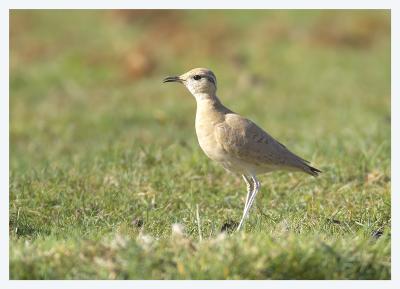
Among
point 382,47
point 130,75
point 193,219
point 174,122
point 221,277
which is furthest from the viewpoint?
point 382,47

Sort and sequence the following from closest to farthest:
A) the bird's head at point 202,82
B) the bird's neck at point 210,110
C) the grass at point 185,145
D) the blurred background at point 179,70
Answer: the grass at point 185,145 → the bird's neck at point 210,110 → the bird's head at point 202,82 → the blurred background at point 179,70

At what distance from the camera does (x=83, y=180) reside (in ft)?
22.2

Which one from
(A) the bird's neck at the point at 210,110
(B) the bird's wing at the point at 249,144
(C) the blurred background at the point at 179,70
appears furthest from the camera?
(C) the blurred background at the point at 179,70

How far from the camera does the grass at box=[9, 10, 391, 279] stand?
4.44 metres

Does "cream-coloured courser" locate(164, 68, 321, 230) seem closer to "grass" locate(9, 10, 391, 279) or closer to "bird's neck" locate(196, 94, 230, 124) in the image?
"bird's neck" locate(196, 94, 230, 124)

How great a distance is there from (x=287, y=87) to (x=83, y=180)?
6457 millimetres

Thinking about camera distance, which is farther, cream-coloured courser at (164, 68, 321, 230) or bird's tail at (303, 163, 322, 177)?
bird's tail at (303, 163, 322, 177)

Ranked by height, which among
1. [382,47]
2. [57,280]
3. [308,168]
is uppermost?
[382,47]

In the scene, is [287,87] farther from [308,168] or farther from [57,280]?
[57,280]

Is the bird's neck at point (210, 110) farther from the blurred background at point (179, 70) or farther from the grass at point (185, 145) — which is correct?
the blurred background at point (179, 70)

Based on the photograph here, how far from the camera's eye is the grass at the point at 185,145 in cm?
444

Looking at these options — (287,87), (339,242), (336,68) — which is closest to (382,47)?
(336,68)

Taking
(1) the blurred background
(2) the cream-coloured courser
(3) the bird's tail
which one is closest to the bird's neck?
(2) the cream-coloured courser

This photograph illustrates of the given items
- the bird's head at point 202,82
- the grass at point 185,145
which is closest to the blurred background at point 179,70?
the grass at point 185,145
